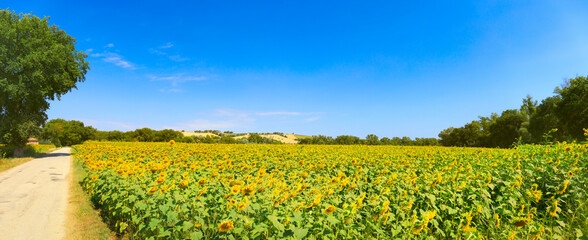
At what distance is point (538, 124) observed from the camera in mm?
47688

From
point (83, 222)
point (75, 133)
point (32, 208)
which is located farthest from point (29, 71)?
point (75, 133)

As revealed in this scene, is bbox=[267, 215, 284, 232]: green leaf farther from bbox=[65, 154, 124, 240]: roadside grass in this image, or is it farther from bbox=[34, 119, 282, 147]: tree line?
bbox=[34, 119, 282, 147]: tree line

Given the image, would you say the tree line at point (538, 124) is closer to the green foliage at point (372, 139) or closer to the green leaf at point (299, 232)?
the green foliage at point (372, 139)

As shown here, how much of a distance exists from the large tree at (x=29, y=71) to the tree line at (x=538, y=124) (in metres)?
38.2

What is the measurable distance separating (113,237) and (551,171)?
10411mm

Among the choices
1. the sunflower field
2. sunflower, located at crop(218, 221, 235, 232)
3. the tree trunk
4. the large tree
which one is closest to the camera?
sunflower, located at crop(218, 221, 235, 232)

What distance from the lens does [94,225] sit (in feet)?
23.3

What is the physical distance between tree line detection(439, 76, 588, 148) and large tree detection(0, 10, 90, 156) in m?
38.2

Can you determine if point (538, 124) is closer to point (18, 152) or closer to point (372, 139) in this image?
point (372, 139)

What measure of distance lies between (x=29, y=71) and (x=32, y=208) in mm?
21242

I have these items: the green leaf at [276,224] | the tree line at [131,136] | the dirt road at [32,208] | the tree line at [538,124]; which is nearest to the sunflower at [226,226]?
the green leaf at [276,224]

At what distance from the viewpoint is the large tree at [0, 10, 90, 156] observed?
74.3 feet

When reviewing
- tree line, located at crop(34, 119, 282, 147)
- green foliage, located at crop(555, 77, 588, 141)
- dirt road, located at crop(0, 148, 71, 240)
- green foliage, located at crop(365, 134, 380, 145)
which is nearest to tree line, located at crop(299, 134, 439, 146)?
green foliage, located at crop(365, 134, 380, 145)

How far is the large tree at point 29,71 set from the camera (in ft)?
74.3
